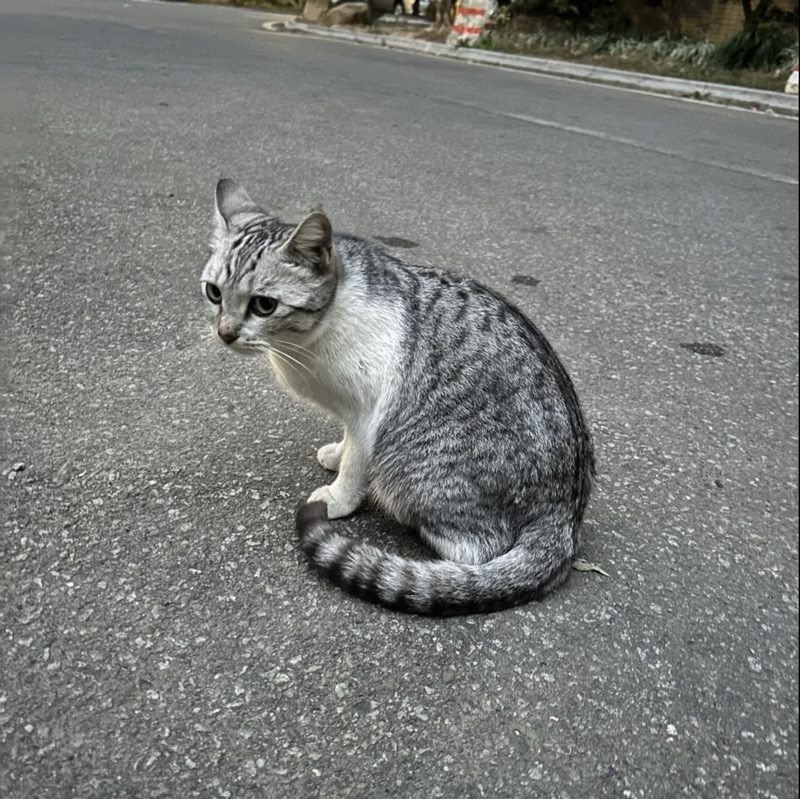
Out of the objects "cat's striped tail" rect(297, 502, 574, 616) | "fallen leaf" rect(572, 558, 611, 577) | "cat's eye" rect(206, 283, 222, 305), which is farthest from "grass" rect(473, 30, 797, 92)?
"cat's eye" rect(206, 283, 222, 305)

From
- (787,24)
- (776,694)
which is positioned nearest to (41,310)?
(776,694)

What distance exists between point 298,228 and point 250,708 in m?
1.03

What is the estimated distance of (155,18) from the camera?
6.92ft

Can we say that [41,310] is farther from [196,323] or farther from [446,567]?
[446,567]

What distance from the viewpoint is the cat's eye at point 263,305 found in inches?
76.1

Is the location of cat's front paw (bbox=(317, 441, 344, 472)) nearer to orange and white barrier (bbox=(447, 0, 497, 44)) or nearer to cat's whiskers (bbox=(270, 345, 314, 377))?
cat's whiskers (bbox=(270, 345, 314, 377))

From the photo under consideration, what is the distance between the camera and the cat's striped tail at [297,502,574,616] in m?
1.93

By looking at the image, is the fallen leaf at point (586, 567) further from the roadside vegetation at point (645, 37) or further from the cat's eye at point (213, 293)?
the roadside vegetation at point (645, 37)

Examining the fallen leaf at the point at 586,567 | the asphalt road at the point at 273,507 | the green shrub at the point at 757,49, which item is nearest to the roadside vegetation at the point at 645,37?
the green shrub at the point at 757,49

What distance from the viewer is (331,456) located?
2.49 meters

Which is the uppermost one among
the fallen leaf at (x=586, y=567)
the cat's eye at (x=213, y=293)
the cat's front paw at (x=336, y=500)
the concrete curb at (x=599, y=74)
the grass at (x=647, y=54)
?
the grass at (x=647, y=54)

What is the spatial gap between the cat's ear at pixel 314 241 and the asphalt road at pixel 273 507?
1.95 feet

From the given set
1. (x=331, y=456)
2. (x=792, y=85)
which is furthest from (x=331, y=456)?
(x=792, y=85)

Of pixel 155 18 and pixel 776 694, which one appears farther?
pixel 155 18
